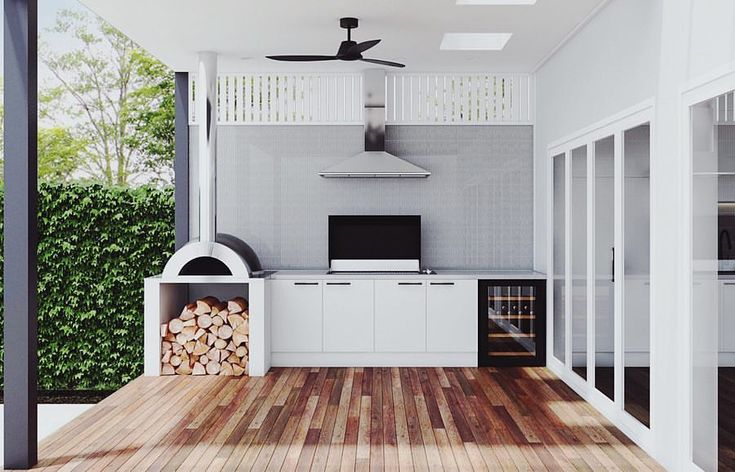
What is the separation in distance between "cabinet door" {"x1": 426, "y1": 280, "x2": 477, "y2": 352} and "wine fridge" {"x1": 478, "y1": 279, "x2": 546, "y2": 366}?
10 cm

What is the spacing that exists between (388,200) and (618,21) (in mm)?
3083

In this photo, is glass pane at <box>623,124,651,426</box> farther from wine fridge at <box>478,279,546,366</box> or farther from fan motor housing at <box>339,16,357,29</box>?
fan motor housing at <box>339,16,357,29</box>

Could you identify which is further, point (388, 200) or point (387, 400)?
point (388, 200)

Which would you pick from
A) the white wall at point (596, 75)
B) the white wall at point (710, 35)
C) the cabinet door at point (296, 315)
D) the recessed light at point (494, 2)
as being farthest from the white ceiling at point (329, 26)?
the cabinet door at point (296, 315)

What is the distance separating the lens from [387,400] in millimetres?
5113

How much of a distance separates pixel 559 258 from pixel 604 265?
124cm

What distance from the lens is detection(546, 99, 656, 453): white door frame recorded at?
4082mm

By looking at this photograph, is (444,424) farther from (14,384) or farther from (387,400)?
(14,384)

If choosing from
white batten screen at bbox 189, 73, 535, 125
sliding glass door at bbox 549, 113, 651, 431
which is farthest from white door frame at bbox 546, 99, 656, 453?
white batten screen at bbox 189, 73, 535, 125

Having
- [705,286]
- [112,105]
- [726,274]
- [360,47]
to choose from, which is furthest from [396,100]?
[112,105]

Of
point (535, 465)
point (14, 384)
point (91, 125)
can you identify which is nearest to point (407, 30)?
point (535, 465)

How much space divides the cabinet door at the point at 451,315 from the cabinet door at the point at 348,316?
1.92 feet

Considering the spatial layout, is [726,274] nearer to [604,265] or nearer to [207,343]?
[604,265]

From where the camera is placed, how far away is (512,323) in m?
6.36
